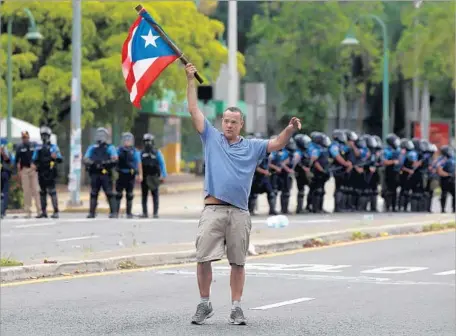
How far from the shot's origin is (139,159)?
93.2ft

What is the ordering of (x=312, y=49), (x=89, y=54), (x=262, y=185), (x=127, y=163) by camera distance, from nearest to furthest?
1. (x=127, y=163)
2. (x=262, y=185)
3. (x=89, y=54)
4. (x=312, y=49)

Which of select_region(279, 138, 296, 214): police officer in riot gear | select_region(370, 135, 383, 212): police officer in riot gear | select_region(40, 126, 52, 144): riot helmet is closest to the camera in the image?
select_region(40, 126, 52, 144): riot helmet

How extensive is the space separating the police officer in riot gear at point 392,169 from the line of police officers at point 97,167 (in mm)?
7213

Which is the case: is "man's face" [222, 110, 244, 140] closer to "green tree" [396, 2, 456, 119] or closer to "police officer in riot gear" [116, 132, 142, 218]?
"police officer in riot gear" [116, 132, 142, 218]

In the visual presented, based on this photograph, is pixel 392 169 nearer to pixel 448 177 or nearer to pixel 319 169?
pixel 448 177

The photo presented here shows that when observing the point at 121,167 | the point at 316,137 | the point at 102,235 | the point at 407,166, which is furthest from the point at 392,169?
the point at 102,235

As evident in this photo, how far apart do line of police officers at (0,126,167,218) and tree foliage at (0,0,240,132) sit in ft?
49.1

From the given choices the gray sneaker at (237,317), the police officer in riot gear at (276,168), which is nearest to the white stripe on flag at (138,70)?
the gray sneaker at (237,317)

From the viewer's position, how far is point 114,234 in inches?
879

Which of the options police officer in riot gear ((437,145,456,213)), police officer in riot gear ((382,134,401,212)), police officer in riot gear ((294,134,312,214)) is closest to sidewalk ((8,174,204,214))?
police officer in riot gear ((294,134,312,214))

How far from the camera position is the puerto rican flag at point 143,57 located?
12539 millimetres

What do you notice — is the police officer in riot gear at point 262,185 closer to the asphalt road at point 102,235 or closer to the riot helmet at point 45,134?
the asphalt road at point 102,235

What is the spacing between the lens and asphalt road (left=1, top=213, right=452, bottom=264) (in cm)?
1814

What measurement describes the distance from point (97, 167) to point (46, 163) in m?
1.08
